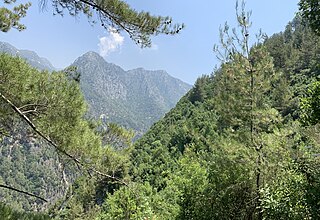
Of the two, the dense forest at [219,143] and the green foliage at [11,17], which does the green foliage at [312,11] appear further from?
the green foliage at [11,17]

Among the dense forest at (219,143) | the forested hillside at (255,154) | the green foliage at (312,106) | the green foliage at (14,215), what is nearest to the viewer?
the green foliage at (14,215)

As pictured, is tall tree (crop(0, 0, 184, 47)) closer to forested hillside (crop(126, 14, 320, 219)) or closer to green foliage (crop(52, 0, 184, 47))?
green foliage (crop(52, 0, 184, 47))

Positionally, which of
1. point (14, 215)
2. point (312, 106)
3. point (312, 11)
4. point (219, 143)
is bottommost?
point (14, 215)

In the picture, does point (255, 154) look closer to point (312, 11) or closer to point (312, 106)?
point (312, 106)

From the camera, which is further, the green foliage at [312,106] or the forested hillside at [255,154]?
the forested hillside at [255,154]

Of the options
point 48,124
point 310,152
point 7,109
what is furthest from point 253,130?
point 7,109

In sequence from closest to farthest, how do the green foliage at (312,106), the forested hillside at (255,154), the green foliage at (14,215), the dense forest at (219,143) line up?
the green foliage at (14,215), the green foliage at (312,106), the dense forest at (219,143), the forested hillside at (255,154)

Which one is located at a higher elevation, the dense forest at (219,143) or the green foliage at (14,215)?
the dense forest at (219,143)

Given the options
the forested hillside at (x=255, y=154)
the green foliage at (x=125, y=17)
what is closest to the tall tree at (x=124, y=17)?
the green foliage at (x=125, y=17)

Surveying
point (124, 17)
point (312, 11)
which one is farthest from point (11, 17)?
point (312, 11)

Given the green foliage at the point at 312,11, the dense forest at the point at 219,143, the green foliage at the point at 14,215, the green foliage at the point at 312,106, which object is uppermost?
the green foliage at the point at 312,11

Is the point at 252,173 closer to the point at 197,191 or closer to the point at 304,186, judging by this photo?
the point at 304,186

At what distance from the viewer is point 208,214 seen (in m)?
8.34

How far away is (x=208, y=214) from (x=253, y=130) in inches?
118
